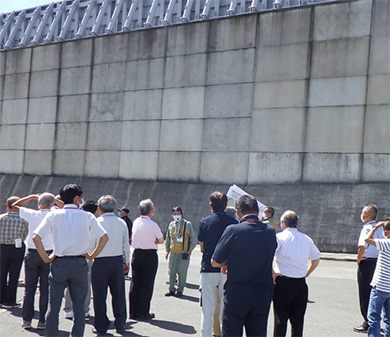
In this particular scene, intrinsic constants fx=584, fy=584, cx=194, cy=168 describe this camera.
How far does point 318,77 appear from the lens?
20062 mm

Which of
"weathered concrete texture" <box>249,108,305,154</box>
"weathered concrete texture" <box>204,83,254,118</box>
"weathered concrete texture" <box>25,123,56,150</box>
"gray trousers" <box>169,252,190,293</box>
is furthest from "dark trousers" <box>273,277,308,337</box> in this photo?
"weathered concrete texture" <box>25,123,56,150</box>

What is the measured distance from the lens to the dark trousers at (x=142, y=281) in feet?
28.6

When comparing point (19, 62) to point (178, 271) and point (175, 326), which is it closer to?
point (178, 271)

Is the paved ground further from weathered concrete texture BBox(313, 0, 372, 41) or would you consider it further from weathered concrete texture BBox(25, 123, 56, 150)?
weathered concrete texture BBox(25, 123, 56, 150)

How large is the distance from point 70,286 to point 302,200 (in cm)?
1367

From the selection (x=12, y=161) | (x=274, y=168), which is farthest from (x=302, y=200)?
(x=12, y=161)

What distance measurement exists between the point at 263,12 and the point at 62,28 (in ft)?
33.9

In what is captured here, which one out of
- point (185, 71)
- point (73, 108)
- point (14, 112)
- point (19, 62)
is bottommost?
point (14, 112)

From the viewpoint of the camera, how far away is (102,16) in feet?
85.8

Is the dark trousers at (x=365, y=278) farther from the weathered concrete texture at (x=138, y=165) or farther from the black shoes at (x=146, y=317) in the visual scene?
the weathered concrete texture at (x=138, y=165)

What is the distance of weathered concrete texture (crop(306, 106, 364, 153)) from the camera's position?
1931 cm

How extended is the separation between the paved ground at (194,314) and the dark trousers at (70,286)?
0.92 meters

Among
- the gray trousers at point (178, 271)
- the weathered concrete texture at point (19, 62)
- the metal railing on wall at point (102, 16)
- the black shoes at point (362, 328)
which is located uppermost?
the metal railing on wall at point (102, 16)

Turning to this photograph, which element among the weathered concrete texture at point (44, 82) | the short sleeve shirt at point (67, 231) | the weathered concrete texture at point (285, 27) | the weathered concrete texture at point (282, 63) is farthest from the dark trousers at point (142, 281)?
the weathered concrete texture at point (44, 82)
